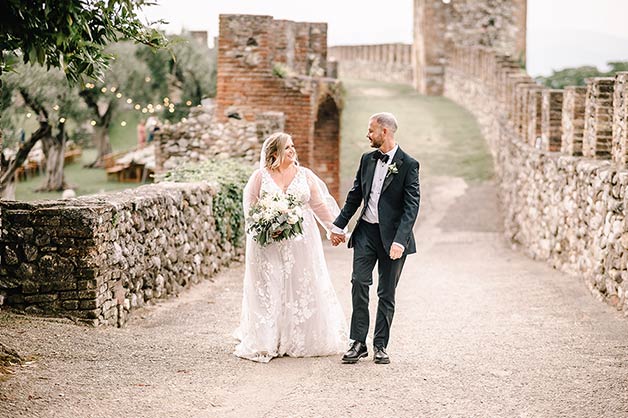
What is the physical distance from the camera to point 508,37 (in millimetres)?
47188

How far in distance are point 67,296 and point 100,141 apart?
3343cm

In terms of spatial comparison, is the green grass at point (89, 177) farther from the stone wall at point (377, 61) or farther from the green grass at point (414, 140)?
the stone wall at point (377, 61)

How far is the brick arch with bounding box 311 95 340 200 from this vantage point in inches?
892

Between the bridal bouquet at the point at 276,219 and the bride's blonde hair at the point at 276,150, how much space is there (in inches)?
11.5

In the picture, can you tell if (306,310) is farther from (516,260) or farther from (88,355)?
(516,260)

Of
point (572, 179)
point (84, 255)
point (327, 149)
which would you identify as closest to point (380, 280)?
point (84, 255)

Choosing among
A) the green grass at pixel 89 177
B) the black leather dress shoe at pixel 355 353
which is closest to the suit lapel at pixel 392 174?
the black leather dress shoe at pixel 355 353

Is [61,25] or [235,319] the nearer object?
[61,25]

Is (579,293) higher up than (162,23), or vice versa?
(162,23)

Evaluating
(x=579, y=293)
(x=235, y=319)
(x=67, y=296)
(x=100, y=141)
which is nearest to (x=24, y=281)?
(x=67, y=296)

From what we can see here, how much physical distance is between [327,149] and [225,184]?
9.17m

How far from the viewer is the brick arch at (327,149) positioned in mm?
22656

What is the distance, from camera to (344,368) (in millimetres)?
7324

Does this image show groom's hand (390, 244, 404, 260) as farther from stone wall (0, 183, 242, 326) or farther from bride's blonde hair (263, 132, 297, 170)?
stone wall (0, 183, 242, 326)
